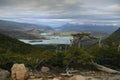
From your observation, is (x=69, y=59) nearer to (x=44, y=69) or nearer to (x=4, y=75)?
(x=44, y=69)

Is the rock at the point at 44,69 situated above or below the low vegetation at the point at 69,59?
below

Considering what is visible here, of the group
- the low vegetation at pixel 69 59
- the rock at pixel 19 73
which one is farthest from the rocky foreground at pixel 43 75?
the low vegetation at pixel 69 59

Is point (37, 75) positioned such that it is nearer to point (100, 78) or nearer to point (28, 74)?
point (28, 74)

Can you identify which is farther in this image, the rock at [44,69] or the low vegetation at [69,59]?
the low vegetation at [69,59]

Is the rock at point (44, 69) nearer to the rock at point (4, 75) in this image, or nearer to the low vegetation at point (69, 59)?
the low vegetation at point (69, 59)

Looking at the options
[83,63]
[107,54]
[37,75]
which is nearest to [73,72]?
[83,63]

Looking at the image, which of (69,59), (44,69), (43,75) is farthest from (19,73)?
(69,59)

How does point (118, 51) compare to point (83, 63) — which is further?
point (118, 51)

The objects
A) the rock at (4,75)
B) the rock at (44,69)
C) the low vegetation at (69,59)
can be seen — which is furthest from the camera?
the low vegetation at (69,59)
